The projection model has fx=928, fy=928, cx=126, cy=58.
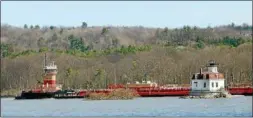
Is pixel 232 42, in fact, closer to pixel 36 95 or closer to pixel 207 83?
pixel 36 95

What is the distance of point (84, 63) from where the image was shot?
17438 centimetres

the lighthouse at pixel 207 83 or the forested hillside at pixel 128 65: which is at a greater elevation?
the forested hillside at pixel 128 65

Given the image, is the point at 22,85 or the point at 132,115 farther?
the point at 22,85

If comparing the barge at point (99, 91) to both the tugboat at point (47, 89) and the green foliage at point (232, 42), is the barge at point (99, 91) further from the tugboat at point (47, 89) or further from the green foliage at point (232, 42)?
the green foliage at point (232, 42)

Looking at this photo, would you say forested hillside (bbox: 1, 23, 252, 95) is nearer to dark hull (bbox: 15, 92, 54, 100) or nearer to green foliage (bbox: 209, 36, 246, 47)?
green foliage (bbox: 209, 36, 246, 47)

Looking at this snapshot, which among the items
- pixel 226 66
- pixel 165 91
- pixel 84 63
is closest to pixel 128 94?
pixel 165 91

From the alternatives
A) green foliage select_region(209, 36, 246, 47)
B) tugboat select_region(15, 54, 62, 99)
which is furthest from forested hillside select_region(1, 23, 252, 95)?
tugboat select_region(15, 54, 62, 99)

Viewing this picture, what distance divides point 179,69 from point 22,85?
28612 millimetres

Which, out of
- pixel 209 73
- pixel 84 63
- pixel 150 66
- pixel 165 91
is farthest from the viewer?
pixel 84 63

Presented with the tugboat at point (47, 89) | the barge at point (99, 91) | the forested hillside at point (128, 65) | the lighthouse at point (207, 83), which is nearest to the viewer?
the lighthouse at point (207, 83)

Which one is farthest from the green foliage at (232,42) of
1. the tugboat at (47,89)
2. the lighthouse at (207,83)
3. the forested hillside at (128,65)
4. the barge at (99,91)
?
the lighthouse at (207,83)

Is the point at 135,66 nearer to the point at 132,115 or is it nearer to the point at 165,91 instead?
the point at 165,91

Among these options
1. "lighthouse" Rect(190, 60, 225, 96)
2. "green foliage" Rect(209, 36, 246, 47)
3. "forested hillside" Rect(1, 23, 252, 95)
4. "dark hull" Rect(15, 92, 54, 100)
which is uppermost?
"green foliage" Rect(209, 36, 246, 47)

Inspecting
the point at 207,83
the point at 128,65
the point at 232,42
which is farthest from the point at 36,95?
the point at 232,42
